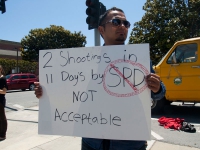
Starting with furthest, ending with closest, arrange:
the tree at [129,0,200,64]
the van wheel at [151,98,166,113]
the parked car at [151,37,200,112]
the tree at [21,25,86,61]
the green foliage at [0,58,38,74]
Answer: the tree at [21,25,86,61], the green foliage at [0,58,38,74], the tree at [129,0,200,64], the van wheel at [151,98,166,113], the parked car at [151,37,200,112]

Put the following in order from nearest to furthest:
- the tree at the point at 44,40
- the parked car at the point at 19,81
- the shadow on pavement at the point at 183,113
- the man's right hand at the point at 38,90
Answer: the man's right hand at the point at 38,90 < the shadow on pavement at the point at 183,113 < the parked car at the point at 19,81 < the tree at the point at 44,40

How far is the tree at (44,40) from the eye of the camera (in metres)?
34.5

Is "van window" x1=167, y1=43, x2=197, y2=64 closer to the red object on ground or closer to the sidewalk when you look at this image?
the red object on ground

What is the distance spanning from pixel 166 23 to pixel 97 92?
15.4 meters

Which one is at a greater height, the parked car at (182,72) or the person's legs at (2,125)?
the parked car at (182,72)

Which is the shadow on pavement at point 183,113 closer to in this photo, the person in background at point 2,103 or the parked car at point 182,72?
the parked car at point 182,72

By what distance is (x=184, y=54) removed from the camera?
595cm

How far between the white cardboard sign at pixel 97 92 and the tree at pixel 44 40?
3340 centimetres

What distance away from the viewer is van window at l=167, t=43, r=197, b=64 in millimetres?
5812

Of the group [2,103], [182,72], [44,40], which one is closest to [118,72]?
[2,103]

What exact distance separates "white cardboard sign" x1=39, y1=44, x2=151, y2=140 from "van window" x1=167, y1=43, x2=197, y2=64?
4670mm

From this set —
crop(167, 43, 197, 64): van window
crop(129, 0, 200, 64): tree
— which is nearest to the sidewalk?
crop(167, 43, 197, 64): van window

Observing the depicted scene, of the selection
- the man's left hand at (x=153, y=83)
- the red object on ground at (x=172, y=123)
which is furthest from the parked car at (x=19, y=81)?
the man's left hand at (x=153, y=83)

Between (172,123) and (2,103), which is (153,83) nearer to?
(172,123)
